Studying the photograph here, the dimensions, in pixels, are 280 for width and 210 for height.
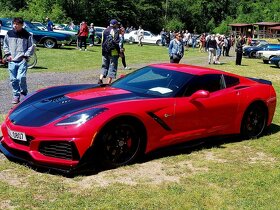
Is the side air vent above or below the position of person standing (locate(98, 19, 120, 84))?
below

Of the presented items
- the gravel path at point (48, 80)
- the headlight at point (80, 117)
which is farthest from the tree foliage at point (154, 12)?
the headlight at point (80, 117)

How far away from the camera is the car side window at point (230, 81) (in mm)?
6839

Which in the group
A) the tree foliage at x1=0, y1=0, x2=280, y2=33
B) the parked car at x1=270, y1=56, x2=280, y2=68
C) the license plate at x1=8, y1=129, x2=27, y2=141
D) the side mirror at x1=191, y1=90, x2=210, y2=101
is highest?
the tree foliage at x1=0, y1=0, x2=280, y2=33

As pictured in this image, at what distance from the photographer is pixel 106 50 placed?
11336 millimetres

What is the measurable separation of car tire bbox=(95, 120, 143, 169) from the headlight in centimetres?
22

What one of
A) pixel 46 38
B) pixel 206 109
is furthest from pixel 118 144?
pixel 46 38

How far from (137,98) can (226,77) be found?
1899 mm

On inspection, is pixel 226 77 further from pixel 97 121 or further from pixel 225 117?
pixel 97 121

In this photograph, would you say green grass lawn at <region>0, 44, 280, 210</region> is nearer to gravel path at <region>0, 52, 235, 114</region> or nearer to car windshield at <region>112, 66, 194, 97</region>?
car windshield at <region>112, 66, 194, 97</region>

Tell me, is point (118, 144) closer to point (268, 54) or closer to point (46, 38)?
point (46, 38)

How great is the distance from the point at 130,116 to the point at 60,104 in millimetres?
942

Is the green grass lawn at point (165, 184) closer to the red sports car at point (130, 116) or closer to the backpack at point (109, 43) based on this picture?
the red sports car at point (130, 116)

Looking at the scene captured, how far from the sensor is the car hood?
5.21 metres

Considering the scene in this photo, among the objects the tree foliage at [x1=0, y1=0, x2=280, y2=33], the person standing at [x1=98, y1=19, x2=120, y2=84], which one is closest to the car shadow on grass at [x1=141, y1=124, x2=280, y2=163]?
the person standing at [x1=98, y1=19, x2=120, y2=84]
